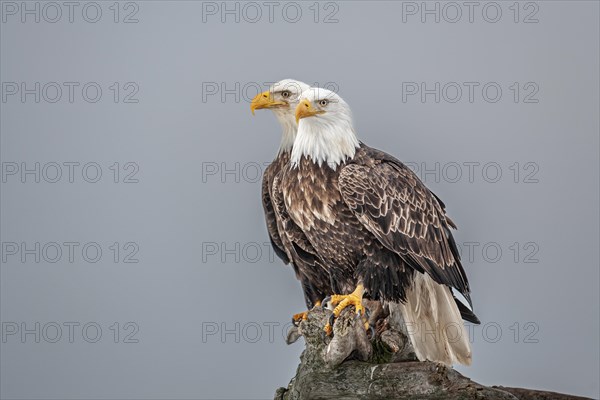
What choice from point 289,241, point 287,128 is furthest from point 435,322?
point 287,128

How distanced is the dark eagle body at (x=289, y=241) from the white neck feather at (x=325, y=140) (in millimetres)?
354

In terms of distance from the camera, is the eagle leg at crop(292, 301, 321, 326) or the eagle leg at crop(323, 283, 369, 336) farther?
the eagle leg at crop(292, 301, 321, 326)

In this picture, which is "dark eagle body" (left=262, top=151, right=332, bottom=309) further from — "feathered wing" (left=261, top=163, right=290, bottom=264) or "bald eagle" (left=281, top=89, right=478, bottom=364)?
"bald eagle" (left=281, top=89, right=478, bottom=364)

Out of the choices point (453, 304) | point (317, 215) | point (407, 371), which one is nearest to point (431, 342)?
point (453, 304)

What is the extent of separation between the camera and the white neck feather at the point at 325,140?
213 inches

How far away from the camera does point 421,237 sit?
5.44 meters

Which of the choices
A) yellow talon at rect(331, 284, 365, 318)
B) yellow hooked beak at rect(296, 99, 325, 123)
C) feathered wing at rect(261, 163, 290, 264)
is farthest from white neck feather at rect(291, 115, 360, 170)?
yellow talon at rect(331, 284, 365, 318)

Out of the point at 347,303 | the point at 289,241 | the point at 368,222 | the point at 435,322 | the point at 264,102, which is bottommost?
the point at 435,322

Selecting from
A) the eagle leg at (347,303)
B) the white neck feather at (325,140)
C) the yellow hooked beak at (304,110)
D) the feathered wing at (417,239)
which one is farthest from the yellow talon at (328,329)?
the yellow hooked beak at (304,110)

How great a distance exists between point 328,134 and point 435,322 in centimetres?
132

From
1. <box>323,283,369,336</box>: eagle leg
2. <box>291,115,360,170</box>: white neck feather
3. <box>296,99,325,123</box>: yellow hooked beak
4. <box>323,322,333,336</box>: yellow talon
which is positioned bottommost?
<box>323,322,333,336</box>: yellow talon

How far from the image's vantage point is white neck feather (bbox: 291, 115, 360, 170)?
5.41 meters

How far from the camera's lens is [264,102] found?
5723 millimetres

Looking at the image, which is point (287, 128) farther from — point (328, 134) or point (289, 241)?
point (289, 241)
